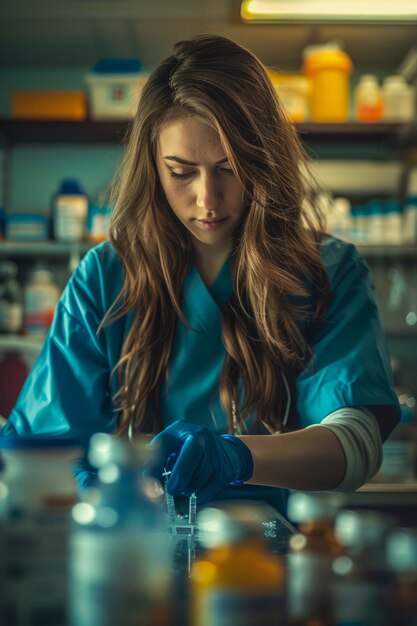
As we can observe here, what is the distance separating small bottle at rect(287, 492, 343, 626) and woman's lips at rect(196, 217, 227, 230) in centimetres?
60

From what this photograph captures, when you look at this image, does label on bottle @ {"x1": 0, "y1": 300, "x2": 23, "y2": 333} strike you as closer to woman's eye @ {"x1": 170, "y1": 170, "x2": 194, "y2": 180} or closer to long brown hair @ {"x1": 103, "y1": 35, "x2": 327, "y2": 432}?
long brown hair @ {"x1": 103, "y1": 35, "x2": 327, "y2": 432}

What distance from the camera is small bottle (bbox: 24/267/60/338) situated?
2.64 m

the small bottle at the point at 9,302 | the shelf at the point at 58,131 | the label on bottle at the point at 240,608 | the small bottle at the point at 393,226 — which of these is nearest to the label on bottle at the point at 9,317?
the small bottle at the point at 9,302

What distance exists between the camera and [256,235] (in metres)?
1.18

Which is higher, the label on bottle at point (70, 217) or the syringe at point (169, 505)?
the label on bottle at point (70, 217)

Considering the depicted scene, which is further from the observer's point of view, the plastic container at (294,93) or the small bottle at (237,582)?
the plastic container at (294,93)

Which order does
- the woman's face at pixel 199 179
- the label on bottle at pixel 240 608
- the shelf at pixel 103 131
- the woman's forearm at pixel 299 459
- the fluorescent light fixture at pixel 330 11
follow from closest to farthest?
the label on bottle at pixel 240 608 → the woman's forearm at pixel 299 459 → the woman's face at pixel 199 179 → the fluorescent light fixture at pixel 330 11 → the shelf at pixel 103 131

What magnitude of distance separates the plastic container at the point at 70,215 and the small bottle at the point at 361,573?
216 cm

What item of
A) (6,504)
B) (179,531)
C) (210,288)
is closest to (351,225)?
(210,288)

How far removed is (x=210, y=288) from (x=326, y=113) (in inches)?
66.0

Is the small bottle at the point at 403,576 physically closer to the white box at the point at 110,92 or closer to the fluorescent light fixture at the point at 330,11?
the fluorescent light fixture at the point at 330,11

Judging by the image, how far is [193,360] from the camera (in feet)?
4.08

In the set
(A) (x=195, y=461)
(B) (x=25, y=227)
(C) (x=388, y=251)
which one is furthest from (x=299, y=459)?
(B) (x=25, y=227)

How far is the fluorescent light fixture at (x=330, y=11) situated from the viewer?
2.15m
